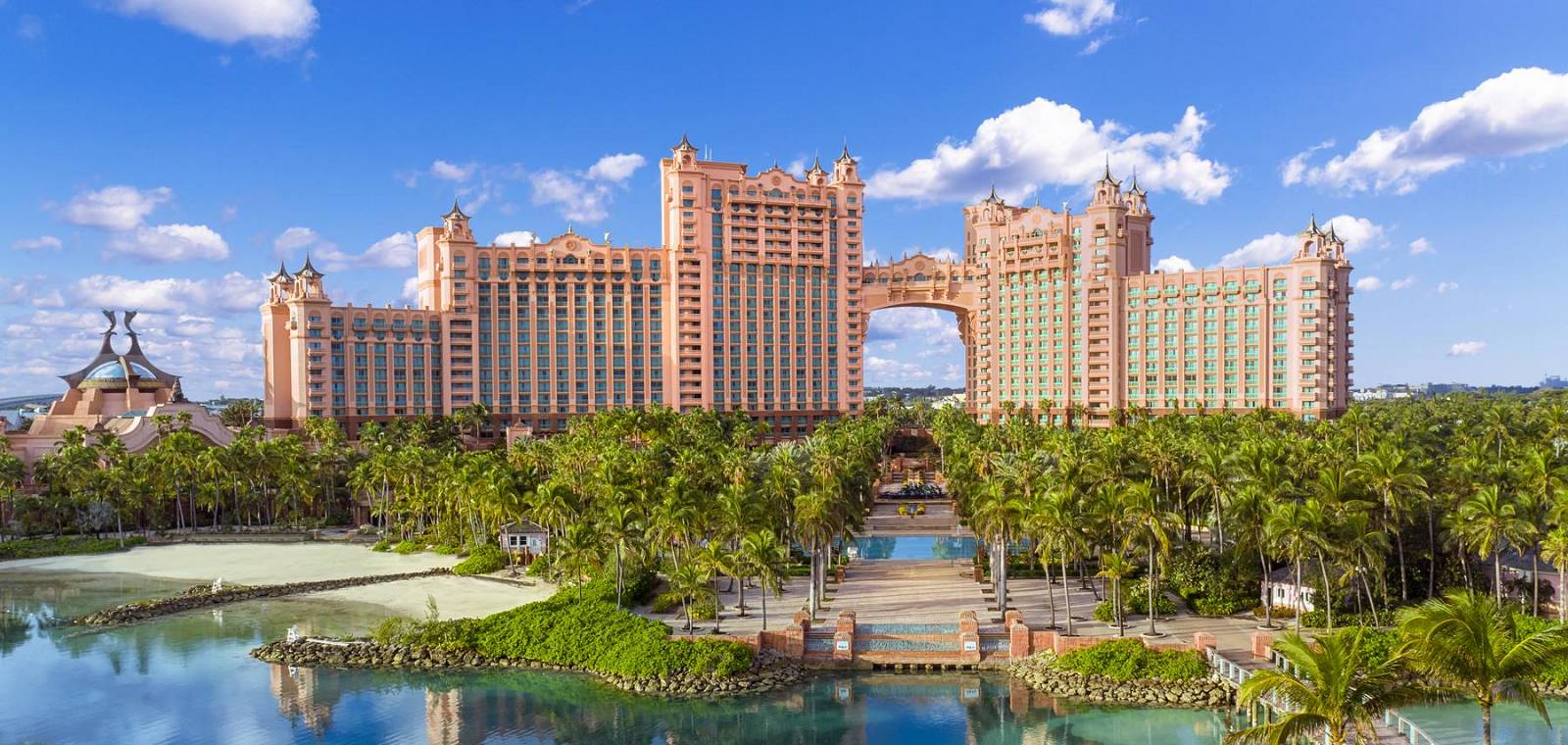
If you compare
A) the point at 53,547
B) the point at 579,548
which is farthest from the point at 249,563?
the point at 579,548

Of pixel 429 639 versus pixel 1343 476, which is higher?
pixel 1343 476

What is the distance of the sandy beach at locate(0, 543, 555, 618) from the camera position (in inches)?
2788

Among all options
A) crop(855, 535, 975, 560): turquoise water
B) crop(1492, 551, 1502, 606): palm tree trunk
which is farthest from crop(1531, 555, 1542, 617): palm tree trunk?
crop(855, 535, 975, 560): turquoise water

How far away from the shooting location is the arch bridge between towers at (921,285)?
178 meters

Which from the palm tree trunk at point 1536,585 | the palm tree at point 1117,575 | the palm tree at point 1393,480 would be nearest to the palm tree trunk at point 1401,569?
the palm tree at point 1393,480

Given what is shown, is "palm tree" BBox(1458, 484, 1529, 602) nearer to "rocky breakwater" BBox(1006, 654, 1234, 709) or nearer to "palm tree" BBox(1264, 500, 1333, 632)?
"palm tree" BBox(1264, 500, 1333, 632)

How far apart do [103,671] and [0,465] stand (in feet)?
174

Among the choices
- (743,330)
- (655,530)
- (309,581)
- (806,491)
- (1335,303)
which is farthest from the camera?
(743,330)

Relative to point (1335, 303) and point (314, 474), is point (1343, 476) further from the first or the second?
point (1335, 303)

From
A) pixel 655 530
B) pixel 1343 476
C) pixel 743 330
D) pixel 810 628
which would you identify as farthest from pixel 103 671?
pixel 743 330

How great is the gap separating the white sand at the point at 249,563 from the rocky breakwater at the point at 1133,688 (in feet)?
170

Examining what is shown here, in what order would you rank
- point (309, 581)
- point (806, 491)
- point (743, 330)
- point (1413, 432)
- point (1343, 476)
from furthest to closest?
point (743, 330), point (1413, 432), point (309, 581), point (806, 491), point (1343, 476)

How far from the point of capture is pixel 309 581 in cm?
7869

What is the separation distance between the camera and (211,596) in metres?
73.6
